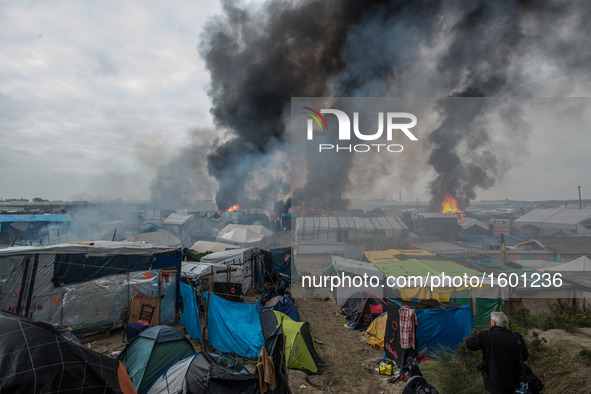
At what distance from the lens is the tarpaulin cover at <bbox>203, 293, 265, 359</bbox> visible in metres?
7.78

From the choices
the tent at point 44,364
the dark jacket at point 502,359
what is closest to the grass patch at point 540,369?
the dark jacket at point 502,359

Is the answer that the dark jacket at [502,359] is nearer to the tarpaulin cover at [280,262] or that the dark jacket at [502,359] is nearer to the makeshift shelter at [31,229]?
the tarpaulin cover at [280,262]

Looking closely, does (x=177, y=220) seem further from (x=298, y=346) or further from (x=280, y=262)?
(x=298, y=346)

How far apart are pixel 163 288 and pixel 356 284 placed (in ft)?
27.1

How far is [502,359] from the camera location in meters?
3.77

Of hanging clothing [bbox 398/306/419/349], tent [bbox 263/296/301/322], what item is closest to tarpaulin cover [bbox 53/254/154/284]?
tent [bbox 263/296/301/322]

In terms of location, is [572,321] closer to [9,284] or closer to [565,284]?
[565,284]

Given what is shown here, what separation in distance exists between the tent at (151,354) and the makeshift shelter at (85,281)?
3185 millimetres

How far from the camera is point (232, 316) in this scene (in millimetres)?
8062

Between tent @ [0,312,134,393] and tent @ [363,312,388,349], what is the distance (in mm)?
8385

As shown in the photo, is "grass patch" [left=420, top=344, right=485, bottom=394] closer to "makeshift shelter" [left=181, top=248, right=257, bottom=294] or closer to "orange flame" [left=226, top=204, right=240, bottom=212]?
"makeshift shelter" [left=181, top=248, right=257, bottom=294]

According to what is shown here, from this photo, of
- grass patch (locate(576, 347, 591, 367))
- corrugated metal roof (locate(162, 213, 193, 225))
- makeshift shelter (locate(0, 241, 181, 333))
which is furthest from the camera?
corrugated metal roof (locate(162, 213, 193, 225))

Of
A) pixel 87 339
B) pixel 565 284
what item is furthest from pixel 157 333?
pixel 565 284

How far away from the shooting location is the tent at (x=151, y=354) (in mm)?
5777
